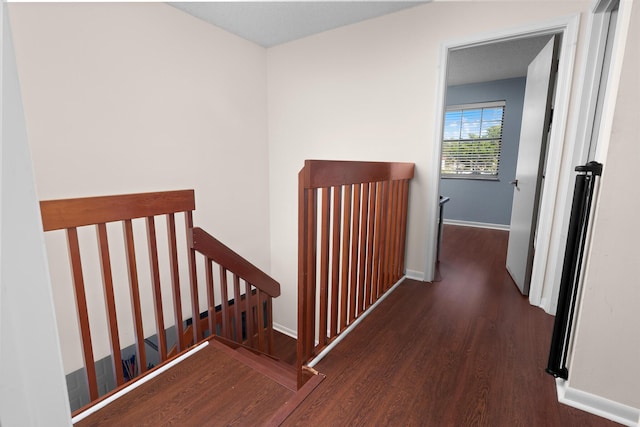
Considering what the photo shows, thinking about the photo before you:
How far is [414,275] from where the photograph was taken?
2.74m

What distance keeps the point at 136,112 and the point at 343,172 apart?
77.6 inches

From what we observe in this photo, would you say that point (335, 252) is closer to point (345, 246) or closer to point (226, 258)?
point (345, 246)

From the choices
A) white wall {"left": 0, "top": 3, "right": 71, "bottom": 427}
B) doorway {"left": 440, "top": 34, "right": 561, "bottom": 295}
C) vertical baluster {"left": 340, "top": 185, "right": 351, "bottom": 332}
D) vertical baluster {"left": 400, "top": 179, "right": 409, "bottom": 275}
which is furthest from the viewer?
doorway {"left": 440, "top": 34, "right": 561, "bottom": 295}

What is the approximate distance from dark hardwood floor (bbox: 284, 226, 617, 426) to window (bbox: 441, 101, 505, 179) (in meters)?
3.28

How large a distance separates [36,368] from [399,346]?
1.64 m

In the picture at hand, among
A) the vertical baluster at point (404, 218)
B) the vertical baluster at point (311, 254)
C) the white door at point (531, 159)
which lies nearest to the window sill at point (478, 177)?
the white door at point (531, 159)

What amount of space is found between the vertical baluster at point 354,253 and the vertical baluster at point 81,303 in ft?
4.28

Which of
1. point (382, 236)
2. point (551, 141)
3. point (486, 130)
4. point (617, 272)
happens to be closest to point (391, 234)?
point (382, 236)

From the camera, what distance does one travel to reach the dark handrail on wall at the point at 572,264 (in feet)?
4.09

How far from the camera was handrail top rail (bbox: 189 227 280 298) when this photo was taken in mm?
1770

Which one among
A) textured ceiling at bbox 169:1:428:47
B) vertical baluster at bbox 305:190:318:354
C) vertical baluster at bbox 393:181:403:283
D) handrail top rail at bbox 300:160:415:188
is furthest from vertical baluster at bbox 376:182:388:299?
textured ceiling at bbox 169:1:428:47

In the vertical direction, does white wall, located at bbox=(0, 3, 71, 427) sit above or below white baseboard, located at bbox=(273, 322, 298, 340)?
above

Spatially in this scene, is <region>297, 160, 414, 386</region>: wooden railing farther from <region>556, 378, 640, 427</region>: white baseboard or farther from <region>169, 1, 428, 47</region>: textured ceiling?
<region>169, 1, 428, 47</region>: textured ceiling

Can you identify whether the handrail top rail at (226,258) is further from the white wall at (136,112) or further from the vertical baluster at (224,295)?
the white wall at (136,112)
